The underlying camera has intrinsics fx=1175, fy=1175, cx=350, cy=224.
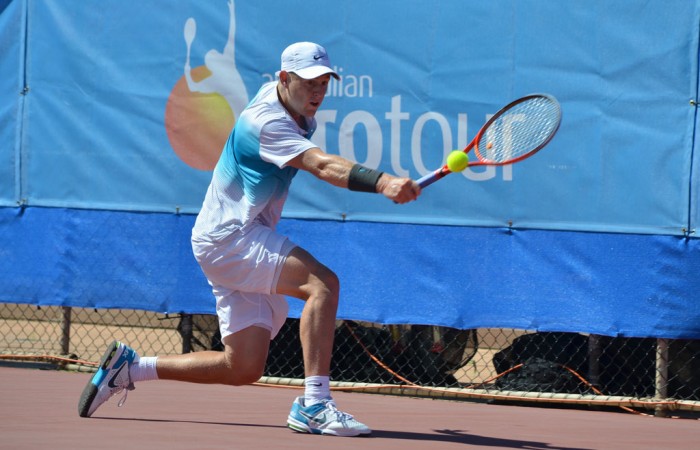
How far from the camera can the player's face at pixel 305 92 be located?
4828mm

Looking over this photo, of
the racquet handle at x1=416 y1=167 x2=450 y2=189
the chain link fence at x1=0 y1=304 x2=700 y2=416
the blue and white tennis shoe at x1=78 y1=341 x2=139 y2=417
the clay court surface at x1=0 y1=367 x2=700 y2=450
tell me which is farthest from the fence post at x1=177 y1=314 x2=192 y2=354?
the racquet handle at x1=416 y1=167 x2=450 y2=189

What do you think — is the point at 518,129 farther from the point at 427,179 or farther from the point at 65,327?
the point at 65,327

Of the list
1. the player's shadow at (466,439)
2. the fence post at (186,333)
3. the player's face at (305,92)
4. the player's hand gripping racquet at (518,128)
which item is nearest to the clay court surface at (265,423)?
the player's shadow at (466,439)

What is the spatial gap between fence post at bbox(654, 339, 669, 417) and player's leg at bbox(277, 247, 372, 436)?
2170 mm

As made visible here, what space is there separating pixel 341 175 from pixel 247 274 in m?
0.64

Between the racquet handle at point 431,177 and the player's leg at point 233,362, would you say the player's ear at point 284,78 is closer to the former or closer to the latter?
the racquet handle at point 431,177

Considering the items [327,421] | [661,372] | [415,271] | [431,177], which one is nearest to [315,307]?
[327,421]

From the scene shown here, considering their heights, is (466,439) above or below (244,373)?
below

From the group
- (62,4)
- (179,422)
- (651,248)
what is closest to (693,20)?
(651,248)

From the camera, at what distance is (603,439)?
504 cm

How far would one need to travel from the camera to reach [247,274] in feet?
15.7

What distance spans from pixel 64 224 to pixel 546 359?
3.09 meters

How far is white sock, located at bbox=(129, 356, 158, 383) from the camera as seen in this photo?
5.05 m

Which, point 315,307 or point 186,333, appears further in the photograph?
point 186,333
